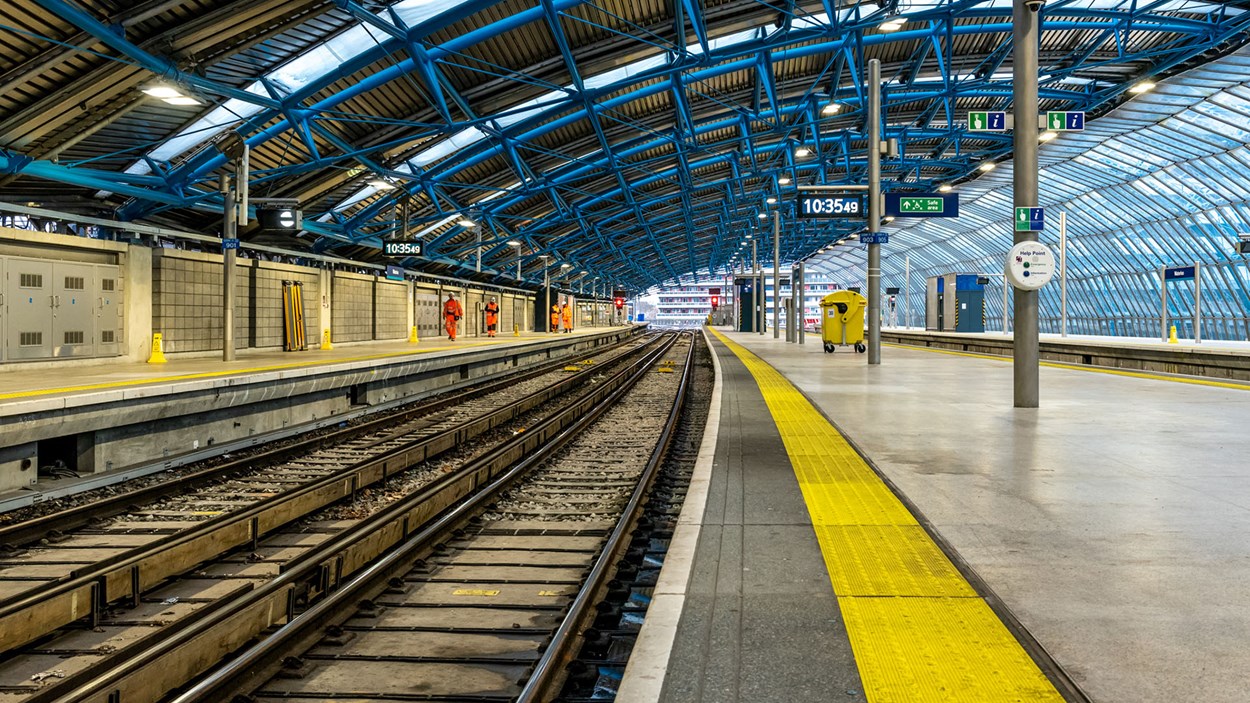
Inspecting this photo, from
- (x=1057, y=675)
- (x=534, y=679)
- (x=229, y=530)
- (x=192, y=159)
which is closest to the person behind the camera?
(x=1057, y=675)

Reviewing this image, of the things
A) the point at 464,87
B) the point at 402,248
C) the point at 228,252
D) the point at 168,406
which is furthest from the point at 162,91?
the point at 402,248

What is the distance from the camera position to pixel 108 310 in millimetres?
17328

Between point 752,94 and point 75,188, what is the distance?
24.2 m

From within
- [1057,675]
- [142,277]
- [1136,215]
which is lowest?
[1057,675]

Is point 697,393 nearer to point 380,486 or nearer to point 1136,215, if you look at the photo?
point 380,486

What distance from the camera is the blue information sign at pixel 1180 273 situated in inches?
1118

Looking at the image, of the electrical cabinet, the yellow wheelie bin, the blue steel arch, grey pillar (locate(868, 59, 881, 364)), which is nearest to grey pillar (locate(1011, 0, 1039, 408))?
grey pillar (locate(868, 59, 881, 364))

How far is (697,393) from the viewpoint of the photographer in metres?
21.8

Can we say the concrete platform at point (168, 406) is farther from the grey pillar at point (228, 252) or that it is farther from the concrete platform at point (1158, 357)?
the concrete platform at point (1158, 357)

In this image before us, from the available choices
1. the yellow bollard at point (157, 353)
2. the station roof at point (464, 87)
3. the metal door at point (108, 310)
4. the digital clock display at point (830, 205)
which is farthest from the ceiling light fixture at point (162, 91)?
the digital clock display at point (830, 205)

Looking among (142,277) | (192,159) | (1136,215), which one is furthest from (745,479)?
(1136,215)

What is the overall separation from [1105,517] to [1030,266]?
683cm

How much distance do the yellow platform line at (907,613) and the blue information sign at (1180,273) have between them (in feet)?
89.6

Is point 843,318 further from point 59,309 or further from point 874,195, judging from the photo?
point 59,309
